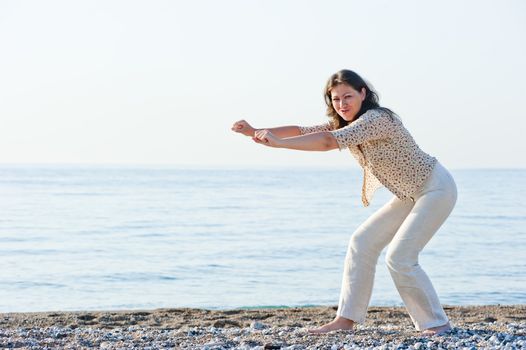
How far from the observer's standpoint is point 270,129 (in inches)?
247

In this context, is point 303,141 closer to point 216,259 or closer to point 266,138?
point 266,138

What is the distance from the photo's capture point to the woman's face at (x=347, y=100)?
6027mm

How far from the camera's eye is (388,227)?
20.5ft

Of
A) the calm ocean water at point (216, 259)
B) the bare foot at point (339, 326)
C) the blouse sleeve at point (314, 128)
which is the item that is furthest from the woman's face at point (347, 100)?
the calm ocean water at point (216, 259)

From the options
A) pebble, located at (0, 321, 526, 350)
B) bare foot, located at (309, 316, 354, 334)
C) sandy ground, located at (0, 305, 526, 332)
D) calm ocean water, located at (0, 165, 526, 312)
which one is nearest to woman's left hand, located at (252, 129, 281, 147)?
pebble, located at (0, 321, 526, 350)

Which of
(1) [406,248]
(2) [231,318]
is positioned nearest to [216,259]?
(2) [231,318]

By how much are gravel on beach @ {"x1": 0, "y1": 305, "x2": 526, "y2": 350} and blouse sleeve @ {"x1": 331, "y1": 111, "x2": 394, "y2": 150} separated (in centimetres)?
134

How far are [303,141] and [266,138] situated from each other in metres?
0.24

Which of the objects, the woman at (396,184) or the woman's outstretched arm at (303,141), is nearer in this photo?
the woman's outstretched arm at (303,141)

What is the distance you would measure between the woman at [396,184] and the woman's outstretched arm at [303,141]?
0.04 meters

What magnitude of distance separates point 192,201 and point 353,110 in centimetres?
3149

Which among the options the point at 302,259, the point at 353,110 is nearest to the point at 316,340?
the point at 353,110

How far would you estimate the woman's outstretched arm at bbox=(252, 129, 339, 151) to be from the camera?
561cm

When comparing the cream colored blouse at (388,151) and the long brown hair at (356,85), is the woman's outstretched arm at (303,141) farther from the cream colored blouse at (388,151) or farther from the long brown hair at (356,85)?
the long brown hair at (356,85)
